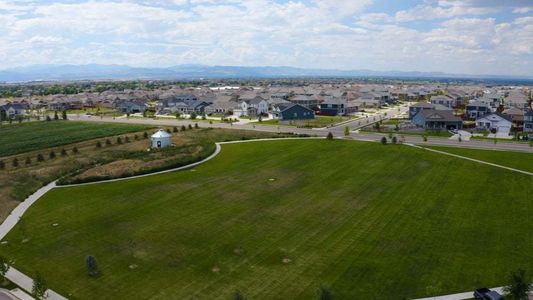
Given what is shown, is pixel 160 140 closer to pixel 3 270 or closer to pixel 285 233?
pixel 285 233

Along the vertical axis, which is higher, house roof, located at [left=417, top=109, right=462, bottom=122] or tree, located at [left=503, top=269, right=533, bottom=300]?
house roof, located at [left=417, top=109, right=462, bottom=122]

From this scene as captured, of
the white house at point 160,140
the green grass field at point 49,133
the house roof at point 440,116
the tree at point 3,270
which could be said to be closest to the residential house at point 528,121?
the house roof at point 440,116

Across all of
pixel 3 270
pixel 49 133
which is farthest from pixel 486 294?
pixel 49 133

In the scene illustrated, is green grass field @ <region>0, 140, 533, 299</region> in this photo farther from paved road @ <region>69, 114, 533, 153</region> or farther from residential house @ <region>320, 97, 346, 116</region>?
residential house @ <region>320, 97, 346, 116</region>

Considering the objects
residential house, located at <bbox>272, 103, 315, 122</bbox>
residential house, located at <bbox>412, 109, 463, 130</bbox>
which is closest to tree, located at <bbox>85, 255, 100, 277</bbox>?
residential house, located at <bbox>412, 109, 463, 130</bbox>

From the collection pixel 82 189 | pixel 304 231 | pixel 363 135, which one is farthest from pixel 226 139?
pixel 304 231

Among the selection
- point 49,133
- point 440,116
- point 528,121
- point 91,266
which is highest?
point 440,116
